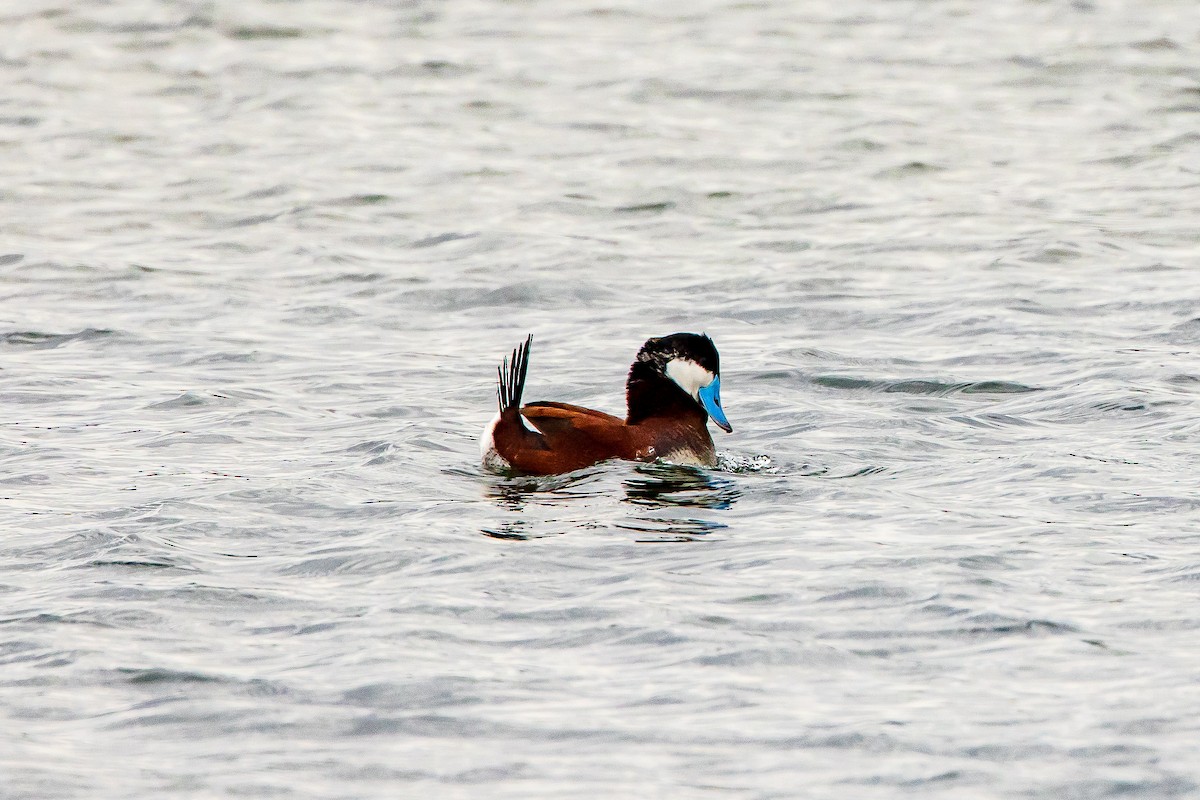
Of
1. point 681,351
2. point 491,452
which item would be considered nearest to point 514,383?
point 491,452

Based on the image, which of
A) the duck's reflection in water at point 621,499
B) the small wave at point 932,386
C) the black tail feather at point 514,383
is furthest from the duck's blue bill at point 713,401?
the small wave at point 932,386

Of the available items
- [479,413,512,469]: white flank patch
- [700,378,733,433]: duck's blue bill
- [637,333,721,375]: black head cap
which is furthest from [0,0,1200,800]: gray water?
[637,333,721,375]: black head cap

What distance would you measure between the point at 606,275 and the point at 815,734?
9225 millimetres

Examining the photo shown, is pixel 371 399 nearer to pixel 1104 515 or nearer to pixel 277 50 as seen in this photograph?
pixel 1104 515

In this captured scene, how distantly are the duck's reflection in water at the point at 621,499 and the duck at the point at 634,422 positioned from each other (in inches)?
3.4

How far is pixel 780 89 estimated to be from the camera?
21000 mm

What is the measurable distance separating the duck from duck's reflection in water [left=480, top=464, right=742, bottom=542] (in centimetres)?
9

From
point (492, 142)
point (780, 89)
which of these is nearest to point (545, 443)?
point (492, 142)

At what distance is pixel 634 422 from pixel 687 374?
384 millimetres

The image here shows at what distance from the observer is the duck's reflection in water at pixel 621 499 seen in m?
8.39

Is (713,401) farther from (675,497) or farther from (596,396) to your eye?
(596,396)

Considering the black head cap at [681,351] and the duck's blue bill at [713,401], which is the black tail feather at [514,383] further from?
the duck's blue bill at [713,401]

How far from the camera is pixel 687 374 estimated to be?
9797 mm

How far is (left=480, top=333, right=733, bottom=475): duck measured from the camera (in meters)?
9.35
